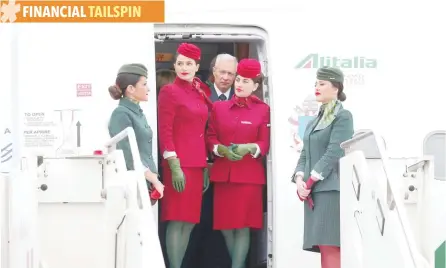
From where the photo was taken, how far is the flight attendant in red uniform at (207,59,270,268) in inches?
247

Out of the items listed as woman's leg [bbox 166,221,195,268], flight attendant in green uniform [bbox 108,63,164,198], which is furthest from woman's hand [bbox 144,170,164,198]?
woman's leg [bbox 166,221,195,268]

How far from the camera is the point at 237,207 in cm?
628

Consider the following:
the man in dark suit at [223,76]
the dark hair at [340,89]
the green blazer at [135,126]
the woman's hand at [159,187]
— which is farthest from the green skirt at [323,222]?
the man in dark suit at [223,76]

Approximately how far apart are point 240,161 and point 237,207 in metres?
0.32

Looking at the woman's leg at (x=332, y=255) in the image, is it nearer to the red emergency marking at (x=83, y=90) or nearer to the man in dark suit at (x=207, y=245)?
the man in dark suit at (x=207, y=245)

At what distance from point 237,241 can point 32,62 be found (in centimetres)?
188

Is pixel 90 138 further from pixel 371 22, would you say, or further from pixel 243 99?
pixel 371 22

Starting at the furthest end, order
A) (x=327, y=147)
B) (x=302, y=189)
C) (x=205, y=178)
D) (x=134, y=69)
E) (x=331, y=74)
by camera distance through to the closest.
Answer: (x=205, y=178)
(x=134, y=69)
(x=331, y=74)
(x=302, y=189)
(x=327, y=147)

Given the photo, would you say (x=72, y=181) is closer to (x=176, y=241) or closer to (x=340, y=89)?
(x=176, y=241)

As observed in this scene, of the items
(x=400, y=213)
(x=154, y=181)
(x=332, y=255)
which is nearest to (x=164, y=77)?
(x=154, y=181)

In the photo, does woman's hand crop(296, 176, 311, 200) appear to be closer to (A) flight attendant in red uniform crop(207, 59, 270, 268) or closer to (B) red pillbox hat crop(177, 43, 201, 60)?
(A) flight attendant in red uniform crop(207, 59, 270, 268)

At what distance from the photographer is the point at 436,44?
6574 millimetres

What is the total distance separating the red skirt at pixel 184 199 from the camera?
618cm

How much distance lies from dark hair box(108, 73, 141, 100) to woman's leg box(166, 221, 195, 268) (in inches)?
37.6
